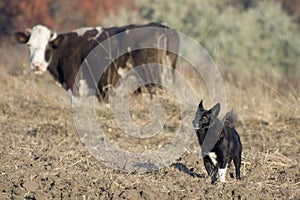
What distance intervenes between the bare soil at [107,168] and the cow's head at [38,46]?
33.6 inches

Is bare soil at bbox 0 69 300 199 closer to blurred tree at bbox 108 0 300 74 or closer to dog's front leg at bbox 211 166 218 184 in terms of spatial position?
dog's front leg at bbox 211 166 218 184

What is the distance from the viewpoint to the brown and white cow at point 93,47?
1010cm

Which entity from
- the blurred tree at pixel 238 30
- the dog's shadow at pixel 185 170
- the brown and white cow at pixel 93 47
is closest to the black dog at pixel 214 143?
the dog's shadow at pixel 185 170

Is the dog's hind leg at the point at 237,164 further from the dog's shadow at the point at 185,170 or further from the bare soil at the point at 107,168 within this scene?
the dog's shadow at the point at 185,170

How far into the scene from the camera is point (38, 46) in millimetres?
10773

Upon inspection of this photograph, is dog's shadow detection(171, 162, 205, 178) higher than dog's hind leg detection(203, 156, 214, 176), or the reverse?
dog's hind leg detection(203, 156, 214, 176)

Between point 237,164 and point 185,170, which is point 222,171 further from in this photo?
point 185,170

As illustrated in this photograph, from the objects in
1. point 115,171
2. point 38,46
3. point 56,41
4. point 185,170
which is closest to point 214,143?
point 185,170

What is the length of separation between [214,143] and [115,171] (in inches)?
41.1

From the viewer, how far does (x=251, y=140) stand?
8.32 meters

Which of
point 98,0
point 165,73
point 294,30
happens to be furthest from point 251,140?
point 98,0

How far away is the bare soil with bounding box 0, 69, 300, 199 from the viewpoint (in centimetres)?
524

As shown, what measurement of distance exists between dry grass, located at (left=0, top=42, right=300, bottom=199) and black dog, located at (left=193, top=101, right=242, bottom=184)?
0.16m

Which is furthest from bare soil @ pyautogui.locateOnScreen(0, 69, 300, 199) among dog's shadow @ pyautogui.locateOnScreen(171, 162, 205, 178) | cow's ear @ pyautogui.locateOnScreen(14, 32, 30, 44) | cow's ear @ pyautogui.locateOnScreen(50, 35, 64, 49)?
cow's ear @ pyautogui.locateOnScreen(14, 32, 30, 44)
